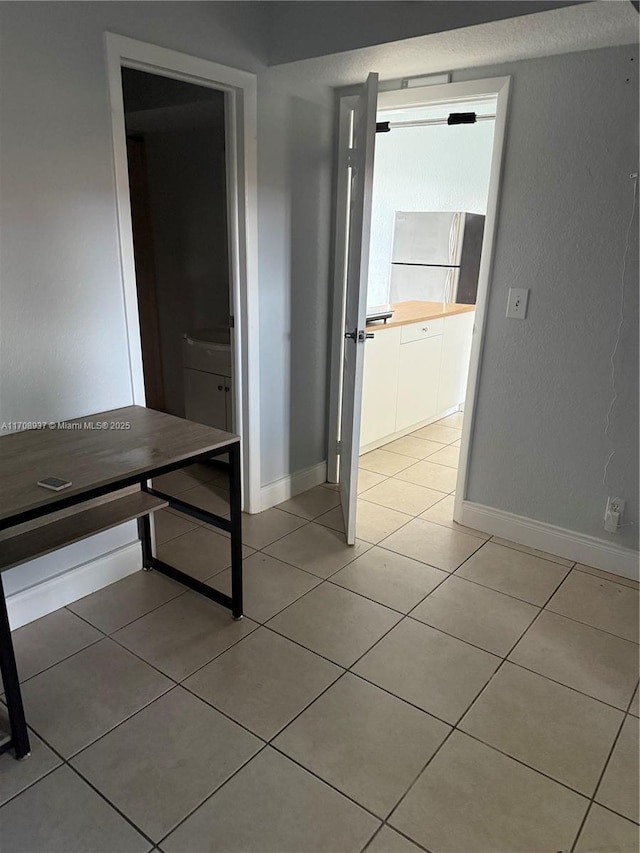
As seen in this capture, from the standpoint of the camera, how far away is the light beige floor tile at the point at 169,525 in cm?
287

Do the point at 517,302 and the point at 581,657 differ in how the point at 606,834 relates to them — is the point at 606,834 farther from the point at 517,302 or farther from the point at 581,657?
the point at 517,302

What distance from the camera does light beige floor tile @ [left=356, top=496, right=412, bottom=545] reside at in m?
2.95

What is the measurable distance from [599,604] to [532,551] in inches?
17.7

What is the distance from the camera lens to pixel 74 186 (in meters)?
2.02

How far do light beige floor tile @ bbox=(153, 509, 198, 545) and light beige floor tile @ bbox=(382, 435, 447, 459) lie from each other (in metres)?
1.69

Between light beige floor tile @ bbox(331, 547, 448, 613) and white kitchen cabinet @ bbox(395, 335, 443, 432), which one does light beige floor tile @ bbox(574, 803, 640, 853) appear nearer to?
light beige floor tile @ bbox(331, 547, 448, 613)

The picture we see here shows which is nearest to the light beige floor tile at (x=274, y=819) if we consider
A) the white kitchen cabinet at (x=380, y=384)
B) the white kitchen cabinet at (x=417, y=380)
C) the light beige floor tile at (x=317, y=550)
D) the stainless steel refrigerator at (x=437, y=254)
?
the light beige floor tile at (x=317, y=550)

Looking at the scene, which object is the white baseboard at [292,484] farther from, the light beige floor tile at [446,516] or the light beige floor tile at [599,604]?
the light beige floor tile at [599,604]

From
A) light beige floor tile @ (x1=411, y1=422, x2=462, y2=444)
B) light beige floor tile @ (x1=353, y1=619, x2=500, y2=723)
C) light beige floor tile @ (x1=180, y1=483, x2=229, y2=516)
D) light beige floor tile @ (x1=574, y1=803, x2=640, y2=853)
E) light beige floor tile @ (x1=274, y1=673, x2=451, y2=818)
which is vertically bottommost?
light beige floor tile @ (x1=574, y1=803, x2=640, y2=853)

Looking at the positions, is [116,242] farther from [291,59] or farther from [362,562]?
[362,562]

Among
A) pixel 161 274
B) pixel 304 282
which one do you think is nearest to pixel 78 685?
pixel 304 282

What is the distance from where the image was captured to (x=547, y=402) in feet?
8.71

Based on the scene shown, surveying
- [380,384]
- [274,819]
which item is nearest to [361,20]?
[380,384]

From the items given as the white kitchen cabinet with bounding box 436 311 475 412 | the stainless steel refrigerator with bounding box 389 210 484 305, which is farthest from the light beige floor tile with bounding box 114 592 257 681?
the stainless steel refrigerator with bounding box 389 210 484 305
